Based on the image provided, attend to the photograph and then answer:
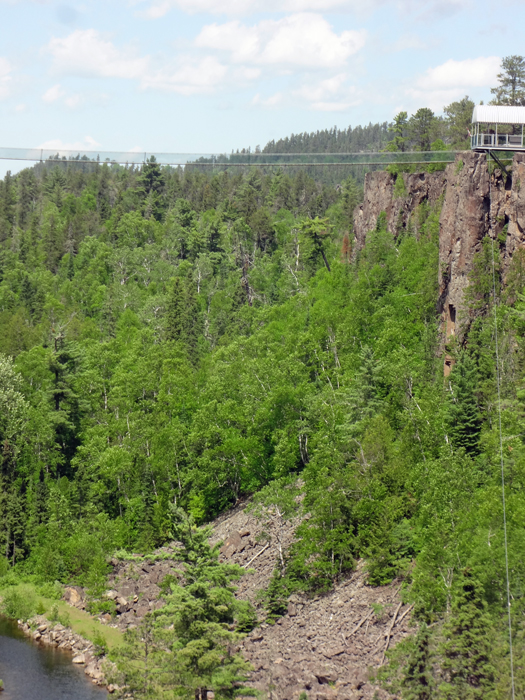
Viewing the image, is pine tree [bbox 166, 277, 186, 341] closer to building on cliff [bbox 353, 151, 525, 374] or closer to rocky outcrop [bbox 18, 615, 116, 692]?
building on cliff [bbox 353, 151, 525, 374]

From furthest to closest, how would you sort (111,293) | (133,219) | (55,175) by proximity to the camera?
(55,175), (133,219), (111,293)

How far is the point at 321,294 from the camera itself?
261 feet

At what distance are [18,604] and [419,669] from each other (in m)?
30.2

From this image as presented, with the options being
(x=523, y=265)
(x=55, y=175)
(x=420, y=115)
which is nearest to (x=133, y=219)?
(x=55, y=175)

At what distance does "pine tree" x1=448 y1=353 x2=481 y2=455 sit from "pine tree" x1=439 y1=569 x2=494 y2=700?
13.6m

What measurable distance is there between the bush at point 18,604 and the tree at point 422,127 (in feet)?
191

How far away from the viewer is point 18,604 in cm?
5484

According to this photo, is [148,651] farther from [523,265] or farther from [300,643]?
[523,265]

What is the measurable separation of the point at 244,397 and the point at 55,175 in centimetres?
10059

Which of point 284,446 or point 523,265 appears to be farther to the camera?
point 284,446

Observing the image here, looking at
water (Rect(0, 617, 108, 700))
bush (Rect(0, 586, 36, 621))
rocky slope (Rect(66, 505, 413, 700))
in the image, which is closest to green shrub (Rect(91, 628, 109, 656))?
water (Rect(0, 617, 108, 700))

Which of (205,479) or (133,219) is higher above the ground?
(133,219)

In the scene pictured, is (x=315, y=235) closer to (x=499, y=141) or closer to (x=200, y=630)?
(x=499, y=141)

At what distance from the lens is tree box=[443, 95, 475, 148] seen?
272ft
